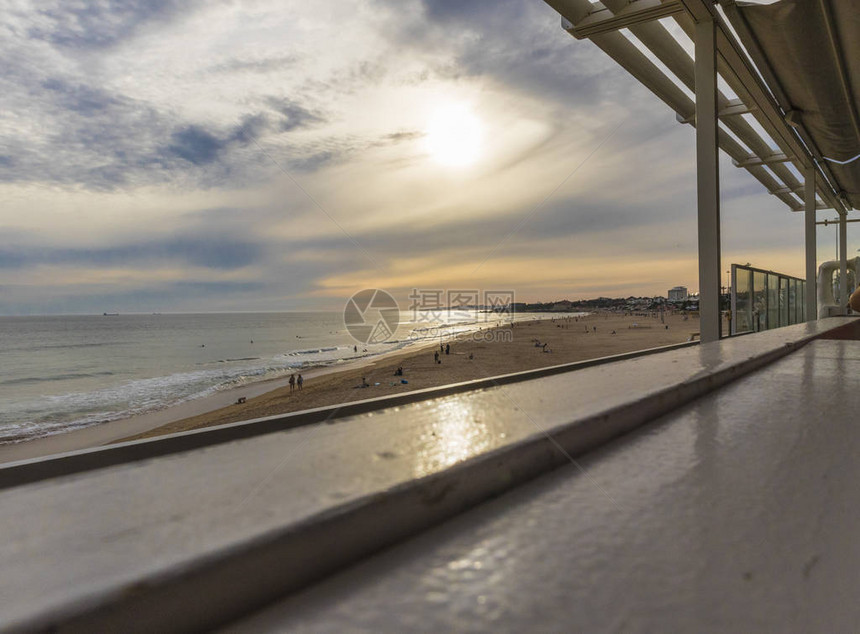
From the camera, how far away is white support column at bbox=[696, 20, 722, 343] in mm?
3482

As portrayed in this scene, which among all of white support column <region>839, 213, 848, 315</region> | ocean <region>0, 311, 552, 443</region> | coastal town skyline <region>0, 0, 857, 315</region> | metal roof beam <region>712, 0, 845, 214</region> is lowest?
ocean <region>0, 311, 552, 443</region>

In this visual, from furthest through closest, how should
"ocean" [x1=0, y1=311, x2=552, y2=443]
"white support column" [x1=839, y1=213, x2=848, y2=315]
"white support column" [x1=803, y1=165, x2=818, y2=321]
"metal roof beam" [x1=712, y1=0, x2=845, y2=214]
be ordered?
"ocean" [x1=0, y1=311, x2=552, y2=443]
"white support column" [x1=839, y1=213, x2=848, y2=315]
"white support column" [x1=803, y1=165, x2=818, y2=321]
"metal roof beam" [x1=712, y1=0, x2=845, y2=214]

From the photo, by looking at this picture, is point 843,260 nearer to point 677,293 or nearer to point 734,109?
point 734,109

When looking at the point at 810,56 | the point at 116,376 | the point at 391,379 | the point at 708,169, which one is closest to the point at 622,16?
the point at 708,169

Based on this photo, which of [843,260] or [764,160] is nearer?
[764,160]

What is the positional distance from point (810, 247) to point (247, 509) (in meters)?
10.8

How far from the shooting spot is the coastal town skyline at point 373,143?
22.7 feet

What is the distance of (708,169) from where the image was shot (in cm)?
357

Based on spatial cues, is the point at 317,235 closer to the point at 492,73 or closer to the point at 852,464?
the point at 492,73

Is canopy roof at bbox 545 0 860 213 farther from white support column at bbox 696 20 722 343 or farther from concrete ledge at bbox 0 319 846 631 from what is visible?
concrete ledge at bbox 0 319 846 631

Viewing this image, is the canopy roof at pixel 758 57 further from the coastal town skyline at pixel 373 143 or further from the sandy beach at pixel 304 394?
the sandy beach at pixel 304 394

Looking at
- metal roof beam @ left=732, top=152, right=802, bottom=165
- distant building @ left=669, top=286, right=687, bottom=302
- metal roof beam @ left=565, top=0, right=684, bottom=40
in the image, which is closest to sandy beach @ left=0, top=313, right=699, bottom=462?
metal roof beam @ left=565, top=0, right=684, bottom=40

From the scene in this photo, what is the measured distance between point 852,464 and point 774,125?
6730mm

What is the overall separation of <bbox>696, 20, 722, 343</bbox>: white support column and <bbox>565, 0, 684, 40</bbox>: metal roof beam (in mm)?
408
